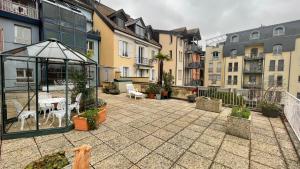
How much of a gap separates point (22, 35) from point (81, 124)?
12.3 metres

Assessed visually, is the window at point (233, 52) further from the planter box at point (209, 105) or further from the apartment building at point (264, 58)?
the planter box at point (209, 105)

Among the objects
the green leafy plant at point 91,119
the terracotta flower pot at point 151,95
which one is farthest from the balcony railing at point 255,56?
the green leafy plant at point 91,119

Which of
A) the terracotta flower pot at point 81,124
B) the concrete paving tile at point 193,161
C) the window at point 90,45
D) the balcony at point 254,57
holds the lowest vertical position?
the concrete paving tile at point 193,161

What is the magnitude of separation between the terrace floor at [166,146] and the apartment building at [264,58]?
89.1ft

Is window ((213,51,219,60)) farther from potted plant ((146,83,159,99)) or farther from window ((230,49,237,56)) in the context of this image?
potted plant ((146,83,159,99))

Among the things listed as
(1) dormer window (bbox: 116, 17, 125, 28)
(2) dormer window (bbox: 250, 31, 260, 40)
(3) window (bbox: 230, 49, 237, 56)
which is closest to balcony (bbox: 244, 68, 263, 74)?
(3) window (bbox: 230, 49, 237, 56)

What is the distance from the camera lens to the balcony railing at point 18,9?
1151 cm

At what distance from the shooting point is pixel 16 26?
11891mm

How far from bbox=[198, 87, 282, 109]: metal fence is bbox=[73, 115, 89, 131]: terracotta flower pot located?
771 cm

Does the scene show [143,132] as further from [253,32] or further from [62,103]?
[253,32]

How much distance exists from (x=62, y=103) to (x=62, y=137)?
6.37 feet

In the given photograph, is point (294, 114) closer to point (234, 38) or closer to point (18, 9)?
point (18, 9)

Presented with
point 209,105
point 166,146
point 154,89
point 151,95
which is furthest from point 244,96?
point 166,146

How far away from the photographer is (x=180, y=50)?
26.4 meters
